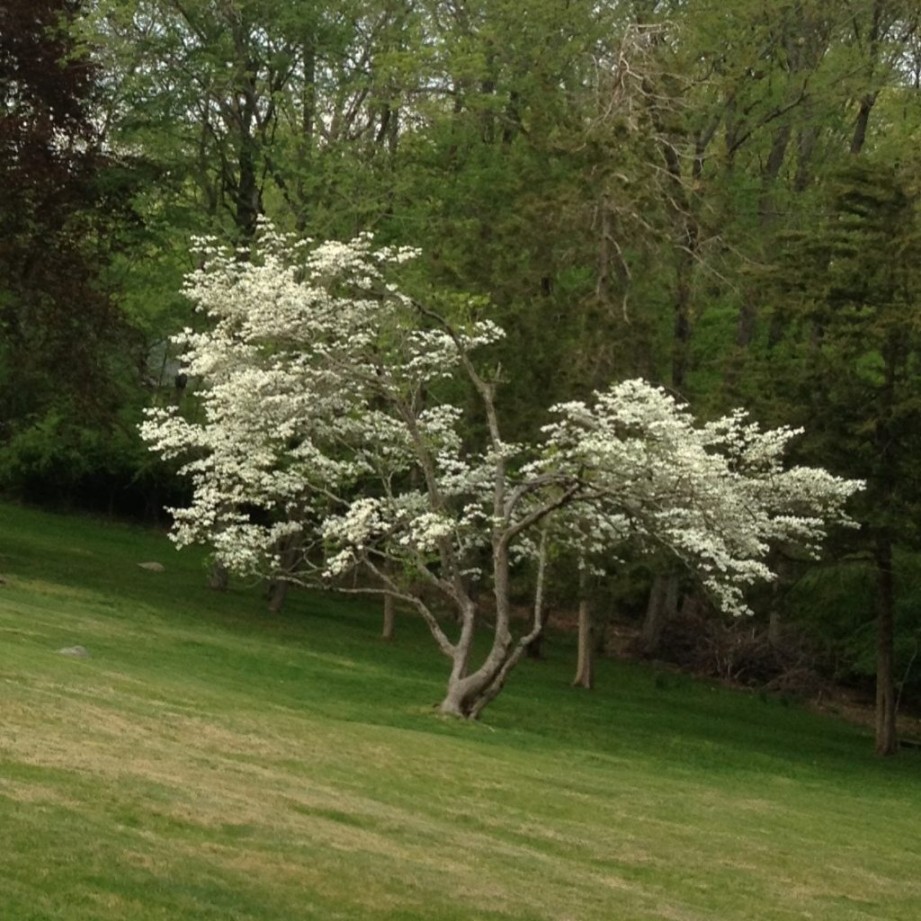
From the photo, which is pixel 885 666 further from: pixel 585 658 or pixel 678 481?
pixel 678 481

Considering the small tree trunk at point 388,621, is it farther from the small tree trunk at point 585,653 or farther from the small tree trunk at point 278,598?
the small tree trunk at point 585,653

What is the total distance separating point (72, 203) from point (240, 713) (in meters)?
16.8

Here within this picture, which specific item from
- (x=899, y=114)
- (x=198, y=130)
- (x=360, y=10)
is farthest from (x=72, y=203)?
(x=899, y=114)

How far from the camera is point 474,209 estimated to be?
3478 cm

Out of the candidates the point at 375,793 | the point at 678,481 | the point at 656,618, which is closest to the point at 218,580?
the point at 656,618

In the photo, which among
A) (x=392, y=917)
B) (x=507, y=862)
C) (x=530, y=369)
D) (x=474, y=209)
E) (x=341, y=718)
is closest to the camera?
(x=392, y=917)

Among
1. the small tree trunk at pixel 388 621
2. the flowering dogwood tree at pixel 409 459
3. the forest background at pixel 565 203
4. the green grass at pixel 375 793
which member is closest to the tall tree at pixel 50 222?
the forest background at pixel 565 203

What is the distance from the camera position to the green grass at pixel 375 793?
33.1 feet

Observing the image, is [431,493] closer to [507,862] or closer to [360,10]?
[507,862]

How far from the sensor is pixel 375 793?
14992mm

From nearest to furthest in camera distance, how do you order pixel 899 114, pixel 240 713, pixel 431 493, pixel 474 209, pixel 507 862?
pixel 507 862 < pixel 240 713 < pixel 431 493 < pixel 474 209 < pixel 899 114

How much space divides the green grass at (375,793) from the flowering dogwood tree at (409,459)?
204 cm

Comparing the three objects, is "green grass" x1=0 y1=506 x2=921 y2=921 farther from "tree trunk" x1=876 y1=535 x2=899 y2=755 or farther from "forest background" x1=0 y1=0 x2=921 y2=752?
"forest background" x1=0 y1=0 x2=921 y2=752

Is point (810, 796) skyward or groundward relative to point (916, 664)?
groundward
